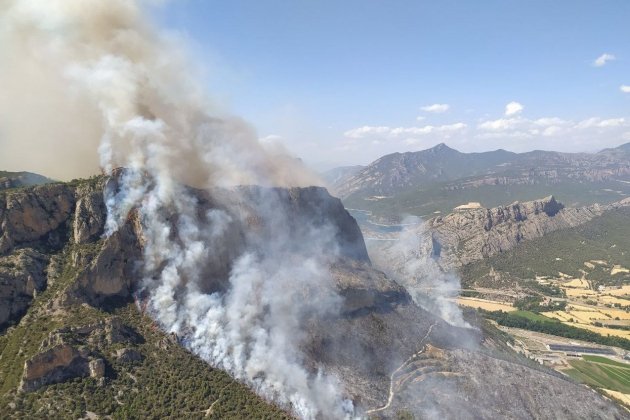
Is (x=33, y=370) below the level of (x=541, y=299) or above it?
above

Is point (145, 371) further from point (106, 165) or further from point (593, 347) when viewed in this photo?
point (593, 347)

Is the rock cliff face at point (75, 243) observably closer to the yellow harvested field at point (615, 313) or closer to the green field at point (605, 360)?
the green field at point (605, 360)

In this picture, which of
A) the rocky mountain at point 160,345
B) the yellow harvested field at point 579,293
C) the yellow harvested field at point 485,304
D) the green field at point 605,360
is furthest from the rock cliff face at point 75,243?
the yellow harvested field at point 579,293

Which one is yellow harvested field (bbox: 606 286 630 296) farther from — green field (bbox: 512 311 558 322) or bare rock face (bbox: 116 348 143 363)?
bare rock face (bbox: 116 348 143 363)

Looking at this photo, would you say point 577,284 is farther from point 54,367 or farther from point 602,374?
point 54,367

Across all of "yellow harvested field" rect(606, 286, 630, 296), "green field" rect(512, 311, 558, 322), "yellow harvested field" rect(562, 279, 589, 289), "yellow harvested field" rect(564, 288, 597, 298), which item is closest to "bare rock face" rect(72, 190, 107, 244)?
"green field" rect(512, 311, 558, 322)

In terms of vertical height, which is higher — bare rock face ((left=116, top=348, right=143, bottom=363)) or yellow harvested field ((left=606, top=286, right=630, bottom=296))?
bare rock face ((left=116, top=348, right=143, bottom=363))

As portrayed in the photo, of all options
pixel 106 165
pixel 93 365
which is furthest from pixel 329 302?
pixel 106 165
